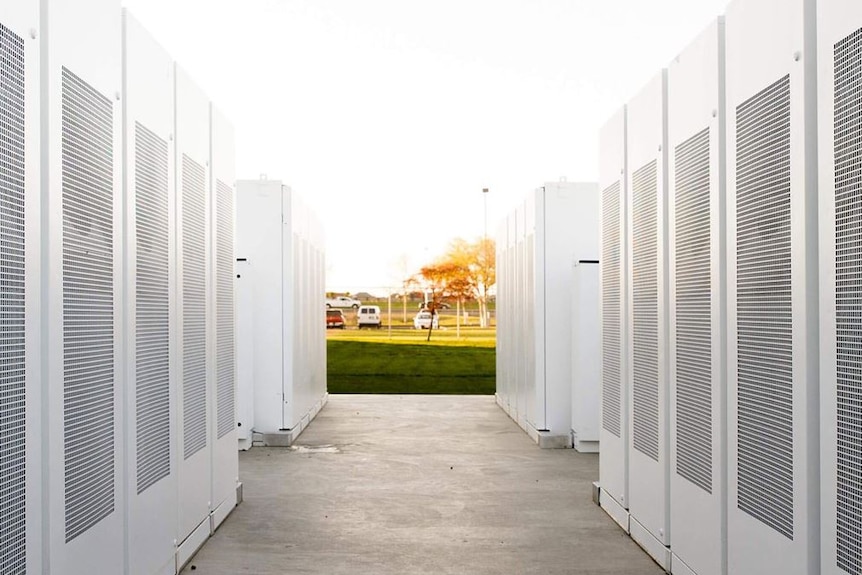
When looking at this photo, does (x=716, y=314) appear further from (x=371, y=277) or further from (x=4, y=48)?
(x=371, y=277)

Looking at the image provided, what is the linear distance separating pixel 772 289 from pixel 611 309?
290 cm

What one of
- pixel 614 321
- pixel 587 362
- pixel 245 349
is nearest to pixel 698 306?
pixel 614 321

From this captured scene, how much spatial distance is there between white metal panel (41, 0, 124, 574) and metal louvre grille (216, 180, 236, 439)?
7.19 ft

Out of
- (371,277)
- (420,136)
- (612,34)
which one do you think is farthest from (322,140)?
(612,34)

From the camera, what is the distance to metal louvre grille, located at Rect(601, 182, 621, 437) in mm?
6203

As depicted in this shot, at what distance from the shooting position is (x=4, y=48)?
9.00 ft

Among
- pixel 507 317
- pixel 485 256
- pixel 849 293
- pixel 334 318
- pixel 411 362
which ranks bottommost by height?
pixel 411 362

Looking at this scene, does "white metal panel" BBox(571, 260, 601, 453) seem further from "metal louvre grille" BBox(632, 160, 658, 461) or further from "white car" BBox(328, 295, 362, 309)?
"white car" BBox(328, 295, 362, 309)

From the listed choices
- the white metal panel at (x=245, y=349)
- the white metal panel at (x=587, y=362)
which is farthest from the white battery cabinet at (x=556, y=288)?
the white metal panel at (x=245, y=349)

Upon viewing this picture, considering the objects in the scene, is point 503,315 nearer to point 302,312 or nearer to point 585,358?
point 302,312

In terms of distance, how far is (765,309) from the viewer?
11.7ft

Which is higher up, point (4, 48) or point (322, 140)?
point (322, 140)

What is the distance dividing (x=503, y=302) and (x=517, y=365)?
7.20 feet

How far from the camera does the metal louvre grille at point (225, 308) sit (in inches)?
242
